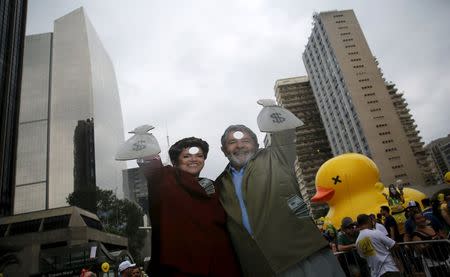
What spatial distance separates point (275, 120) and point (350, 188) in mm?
8313

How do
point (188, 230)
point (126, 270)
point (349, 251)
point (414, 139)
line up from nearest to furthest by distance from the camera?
point (188, 230) < point (349, 251) < point (126, 270) < point (414, 139)

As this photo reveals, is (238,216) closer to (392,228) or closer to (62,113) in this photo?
(392,228)

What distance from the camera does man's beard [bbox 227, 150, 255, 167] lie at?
2.48 m

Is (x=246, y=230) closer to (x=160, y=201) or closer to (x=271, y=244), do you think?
(x=271, y=244)

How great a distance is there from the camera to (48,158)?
89.6 m

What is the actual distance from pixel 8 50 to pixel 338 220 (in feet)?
199

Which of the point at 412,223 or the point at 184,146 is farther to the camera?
the point at 412,223

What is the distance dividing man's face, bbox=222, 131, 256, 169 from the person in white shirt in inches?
129

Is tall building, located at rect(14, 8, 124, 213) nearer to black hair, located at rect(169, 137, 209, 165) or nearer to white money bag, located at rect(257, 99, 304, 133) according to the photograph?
black hair, located at rect(169, 137, 209, 165)

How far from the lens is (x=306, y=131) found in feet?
274

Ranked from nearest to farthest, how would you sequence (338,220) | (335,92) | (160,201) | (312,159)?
(160,201)
(338,220)
(335,92)
(312,159)

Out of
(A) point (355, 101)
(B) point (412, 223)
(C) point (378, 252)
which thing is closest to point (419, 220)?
(B) point (412, 223)

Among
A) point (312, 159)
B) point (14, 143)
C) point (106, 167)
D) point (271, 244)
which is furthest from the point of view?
point (106, 167)

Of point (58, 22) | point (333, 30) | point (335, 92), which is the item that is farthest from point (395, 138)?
point (58, 22)
